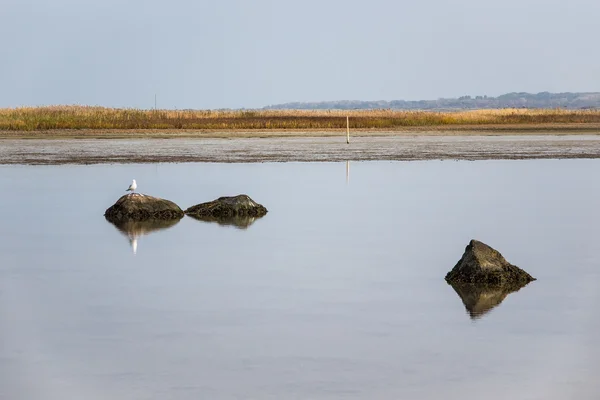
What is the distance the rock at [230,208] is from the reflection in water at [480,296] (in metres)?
9.14

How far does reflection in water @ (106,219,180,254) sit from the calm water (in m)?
0.16

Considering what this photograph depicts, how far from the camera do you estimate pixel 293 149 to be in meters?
49.1

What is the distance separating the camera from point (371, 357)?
1063cm

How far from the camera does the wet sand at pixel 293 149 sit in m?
42.5

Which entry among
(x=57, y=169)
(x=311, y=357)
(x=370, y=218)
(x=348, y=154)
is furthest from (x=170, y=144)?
(x=311, y=357)

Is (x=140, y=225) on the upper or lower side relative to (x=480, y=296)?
upper

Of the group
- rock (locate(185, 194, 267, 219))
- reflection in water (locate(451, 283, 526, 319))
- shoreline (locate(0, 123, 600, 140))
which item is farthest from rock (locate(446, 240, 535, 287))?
shoreline (locate(0, 123, 600, 140))

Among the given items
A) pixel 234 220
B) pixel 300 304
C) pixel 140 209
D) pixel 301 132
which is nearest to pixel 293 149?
pixel 301 132

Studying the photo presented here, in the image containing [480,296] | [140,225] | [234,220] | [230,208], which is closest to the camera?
[480,296]

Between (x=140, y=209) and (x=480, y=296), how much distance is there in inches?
393

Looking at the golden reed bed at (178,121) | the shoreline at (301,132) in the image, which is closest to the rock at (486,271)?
the shoreline at (301,132)

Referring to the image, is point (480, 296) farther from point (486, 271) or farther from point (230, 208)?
point (230, 208)

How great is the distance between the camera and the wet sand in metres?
42.5

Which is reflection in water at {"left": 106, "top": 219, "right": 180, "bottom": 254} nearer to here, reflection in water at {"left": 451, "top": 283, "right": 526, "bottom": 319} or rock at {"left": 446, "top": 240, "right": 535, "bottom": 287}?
rock at {"left": 446, "top": 240, "right": 535, "bottom": 287}
